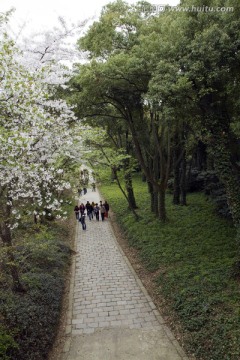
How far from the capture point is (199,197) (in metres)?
21.5

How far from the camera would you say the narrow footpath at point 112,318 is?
6961mm

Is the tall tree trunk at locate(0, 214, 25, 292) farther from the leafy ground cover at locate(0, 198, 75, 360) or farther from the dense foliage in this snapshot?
the dense foliage

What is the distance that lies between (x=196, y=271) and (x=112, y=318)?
3.34 m

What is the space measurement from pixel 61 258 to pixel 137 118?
8510 millimetres

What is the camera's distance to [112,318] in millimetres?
8359

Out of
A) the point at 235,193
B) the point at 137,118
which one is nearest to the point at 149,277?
the point at 235,193

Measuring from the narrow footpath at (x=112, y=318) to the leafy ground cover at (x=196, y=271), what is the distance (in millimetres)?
617

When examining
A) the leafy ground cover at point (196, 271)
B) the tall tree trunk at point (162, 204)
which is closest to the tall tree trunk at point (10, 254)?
the leafy ground cover at point (196, 271)

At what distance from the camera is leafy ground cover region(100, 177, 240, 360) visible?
6.72 metres

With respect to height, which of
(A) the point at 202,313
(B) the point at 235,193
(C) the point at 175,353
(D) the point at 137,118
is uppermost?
(D) the point at 137,118

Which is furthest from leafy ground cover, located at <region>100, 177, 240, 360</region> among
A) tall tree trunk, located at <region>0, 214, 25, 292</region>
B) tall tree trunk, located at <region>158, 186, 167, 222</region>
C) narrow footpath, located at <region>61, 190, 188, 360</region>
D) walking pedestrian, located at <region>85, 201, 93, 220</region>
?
tall tree trunk, located at <region>0, 214, 25, 292</region>

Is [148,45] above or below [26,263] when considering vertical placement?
above

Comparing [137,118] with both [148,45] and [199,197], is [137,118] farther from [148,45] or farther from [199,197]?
[199,197]

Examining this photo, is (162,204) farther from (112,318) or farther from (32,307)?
(32,307)
